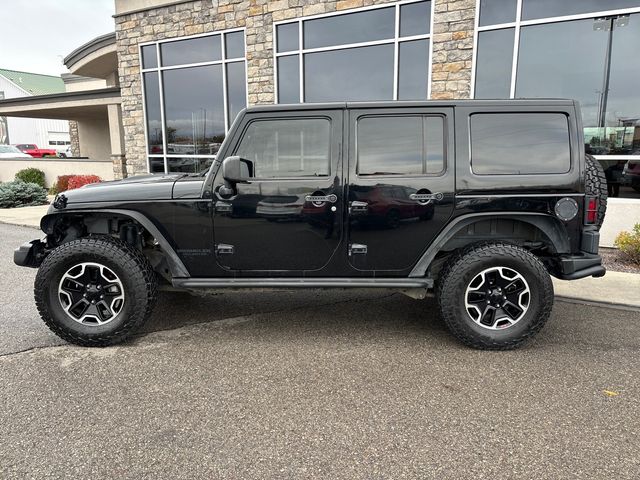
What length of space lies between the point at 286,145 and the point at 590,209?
97.2 inches

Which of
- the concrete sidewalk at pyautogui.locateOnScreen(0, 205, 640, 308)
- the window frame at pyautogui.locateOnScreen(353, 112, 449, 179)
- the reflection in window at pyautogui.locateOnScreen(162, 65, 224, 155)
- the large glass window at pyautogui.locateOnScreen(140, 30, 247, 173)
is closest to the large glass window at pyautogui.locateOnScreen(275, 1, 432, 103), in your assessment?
the large glass window at pyautogui.locateOnScreen(140, 30, 247, 173)

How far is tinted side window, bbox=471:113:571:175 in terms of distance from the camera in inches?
137

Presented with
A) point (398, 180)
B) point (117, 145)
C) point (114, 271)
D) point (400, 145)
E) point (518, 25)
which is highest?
point (518, 25)

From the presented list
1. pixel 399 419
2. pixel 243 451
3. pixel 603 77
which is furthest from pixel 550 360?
pixel 603 77

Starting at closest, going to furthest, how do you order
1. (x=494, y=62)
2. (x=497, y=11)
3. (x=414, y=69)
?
(x=497, y=11) < (x=494, y=62) < (x=414, y=69)

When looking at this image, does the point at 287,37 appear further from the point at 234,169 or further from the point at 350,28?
the point at 234,169

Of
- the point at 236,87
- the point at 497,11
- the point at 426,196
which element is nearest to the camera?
the point at 426,196

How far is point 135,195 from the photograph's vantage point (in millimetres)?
3613

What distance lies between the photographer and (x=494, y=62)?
7.91 meters

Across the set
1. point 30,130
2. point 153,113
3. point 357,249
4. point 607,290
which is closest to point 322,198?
point 357,249

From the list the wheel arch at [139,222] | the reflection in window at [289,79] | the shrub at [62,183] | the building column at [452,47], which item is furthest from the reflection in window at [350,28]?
the shrub at [62,183]

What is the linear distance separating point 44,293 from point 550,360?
13.2 ft

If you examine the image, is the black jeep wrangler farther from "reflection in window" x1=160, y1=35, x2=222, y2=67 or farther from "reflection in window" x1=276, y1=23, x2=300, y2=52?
"reflection in window" x1=160, y1=35, x2=222, y2=67

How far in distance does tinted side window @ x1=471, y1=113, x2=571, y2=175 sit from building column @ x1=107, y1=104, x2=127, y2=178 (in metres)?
12.4
